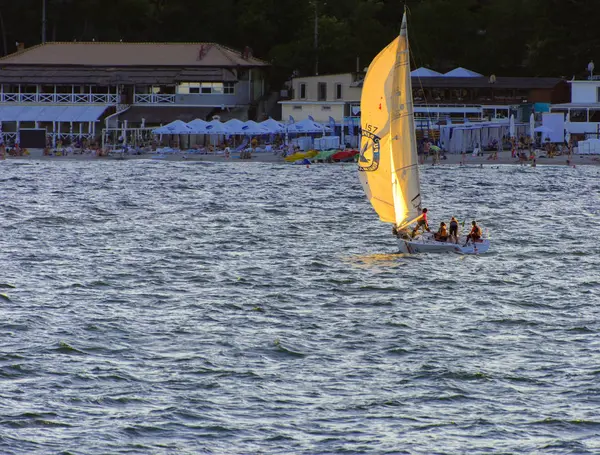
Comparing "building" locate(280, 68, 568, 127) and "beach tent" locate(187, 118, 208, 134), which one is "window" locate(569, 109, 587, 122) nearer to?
"building" locate(280, 68, 568, 127)

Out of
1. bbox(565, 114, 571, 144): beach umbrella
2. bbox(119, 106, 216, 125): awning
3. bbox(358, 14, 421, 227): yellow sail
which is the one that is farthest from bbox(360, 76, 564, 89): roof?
bbox(358, 14, 421, 227): yellow sail

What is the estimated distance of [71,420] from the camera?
75.3ft

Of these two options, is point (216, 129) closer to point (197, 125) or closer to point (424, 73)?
point (197, 125)

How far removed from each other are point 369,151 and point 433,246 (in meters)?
3.73

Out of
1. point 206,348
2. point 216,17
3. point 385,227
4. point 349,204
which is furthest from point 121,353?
point 216,17

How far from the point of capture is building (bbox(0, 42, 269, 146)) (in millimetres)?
98688

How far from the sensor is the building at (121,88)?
98688mm

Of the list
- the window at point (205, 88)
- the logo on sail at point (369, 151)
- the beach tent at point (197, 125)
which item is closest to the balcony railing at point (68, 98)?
the window at point (205, 88)

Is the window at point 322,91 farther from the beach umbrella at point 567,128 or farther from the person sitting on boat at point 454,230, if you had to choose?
the person sitting on boat at point 454,230

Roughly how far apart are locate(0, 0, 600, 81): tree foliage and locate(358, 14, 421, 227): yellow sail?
62.1 metres

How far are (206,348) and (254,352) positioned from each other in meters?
1.09

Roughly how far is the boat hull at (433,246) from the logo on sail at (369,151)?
2.75m

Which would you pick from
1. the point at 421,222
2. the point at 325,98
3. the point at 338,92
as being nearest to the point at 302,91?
the point at 325,98

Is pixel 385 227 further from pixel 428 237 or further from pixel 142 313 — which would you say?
pixel 142 313
